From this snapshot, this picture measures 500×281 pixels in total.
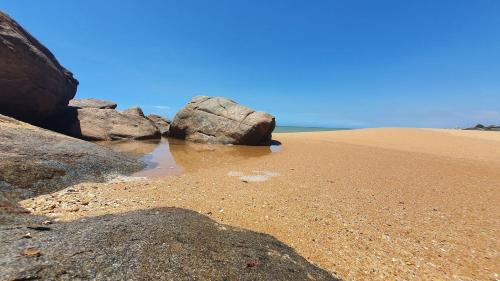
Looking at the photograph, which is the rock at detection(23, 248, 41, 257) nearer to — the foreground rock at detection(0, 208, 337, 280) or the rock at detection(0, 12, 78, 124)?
the foreground rock at detection(0, 208, 337, 280)

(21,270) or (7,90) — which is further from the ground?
(7,90)

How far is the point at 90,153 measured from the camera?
8898mm

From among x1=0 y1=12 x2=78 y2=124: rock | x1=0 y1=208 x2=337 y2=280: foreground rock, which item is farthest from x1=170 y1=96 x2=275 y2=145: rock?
x1=0 y1=208 x2=337 y2=280: foreground rock

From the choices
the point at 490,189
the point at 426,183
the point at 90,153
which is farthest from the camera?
the point at 90,153

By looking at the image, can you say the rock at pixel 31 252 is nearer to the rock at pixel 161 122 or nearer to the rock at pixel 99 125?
the rock at pixel 99 125

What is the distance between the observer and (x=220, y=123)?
747 inches

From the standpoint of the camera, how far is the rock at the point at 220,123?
1784cm

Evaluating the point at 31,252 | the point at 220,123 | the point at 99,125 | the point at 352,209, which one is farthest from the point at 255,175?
the point at 99,125

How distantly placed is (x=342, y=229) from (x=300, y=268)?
1.81m

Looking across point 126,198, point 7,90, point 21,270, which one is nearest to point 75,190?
point 126,198

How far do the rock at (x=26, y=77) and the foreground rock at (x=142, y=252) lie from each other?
45.0ft

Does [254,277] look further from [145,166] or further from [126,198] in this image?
[145,166]

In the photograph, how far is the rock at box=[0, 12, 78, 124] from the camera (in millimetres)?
13227

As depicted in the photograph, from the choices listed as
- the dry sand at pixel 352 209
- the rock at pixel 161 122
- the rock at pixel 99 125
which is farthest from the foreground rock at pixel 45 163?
the rock at pixel 161 122
